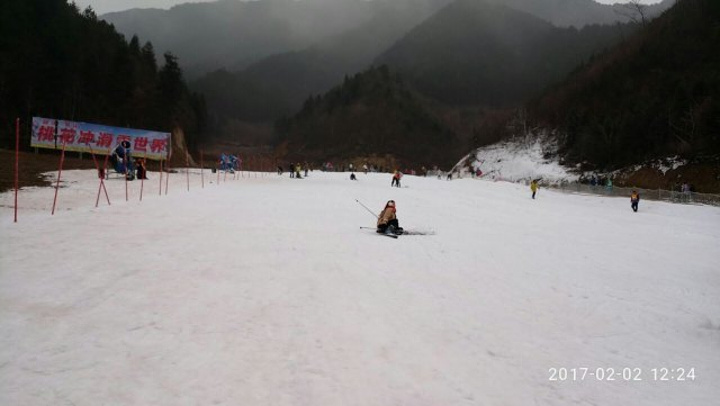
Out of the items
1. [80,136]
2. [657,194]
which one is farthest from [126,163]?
[657,194]

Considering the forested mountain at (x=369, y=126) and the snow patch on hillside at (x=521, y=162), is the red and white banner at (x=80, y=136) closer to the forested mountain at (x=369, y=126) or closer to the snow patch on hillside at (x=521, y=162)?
the snow patch on hillside at (x=521, y=162)

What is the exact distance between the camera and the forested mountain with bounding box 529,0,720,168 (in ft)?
176

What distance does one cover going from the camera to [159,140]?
39781 millimetres

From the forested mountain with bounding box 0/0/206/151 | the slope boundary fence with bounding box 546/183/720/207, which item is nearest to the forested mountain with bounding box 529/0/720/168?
the slope boundary fence with bounding box 546/183/720/207

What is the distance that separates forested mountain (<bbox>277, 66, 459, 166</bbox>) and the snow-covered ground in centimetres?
14293

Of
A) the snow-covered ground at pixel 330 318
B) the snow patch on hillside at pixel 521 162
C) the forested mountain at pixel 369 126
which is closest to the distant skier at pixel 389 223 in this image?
the snow-covered ground at pixel 330 318

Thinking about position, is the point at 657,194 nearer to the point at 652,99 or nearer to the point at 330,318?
the point at 652,99

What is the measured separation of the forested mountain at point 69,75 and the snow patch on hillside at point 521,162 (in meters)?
60.0

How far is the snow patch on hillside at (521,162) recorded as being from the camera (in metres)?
68.8

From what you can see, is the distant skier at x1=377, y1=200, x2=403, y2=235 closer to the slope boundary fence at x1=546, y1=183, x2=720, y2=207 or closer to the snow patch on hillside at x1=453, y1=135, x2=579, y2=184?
the slope boundary fence at x1=546, y1=183, x2=720, y2=207

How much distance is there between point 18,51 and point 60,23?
1041 cm

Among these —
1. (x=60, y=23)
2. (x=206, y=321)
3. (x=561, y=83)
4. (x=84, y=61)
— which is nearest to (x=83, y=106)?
(x=84, y=61)

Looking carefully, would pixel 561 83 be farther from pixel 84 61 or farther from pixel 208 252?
pixel 208 252

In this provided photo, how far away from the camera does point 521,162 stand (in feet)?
256
